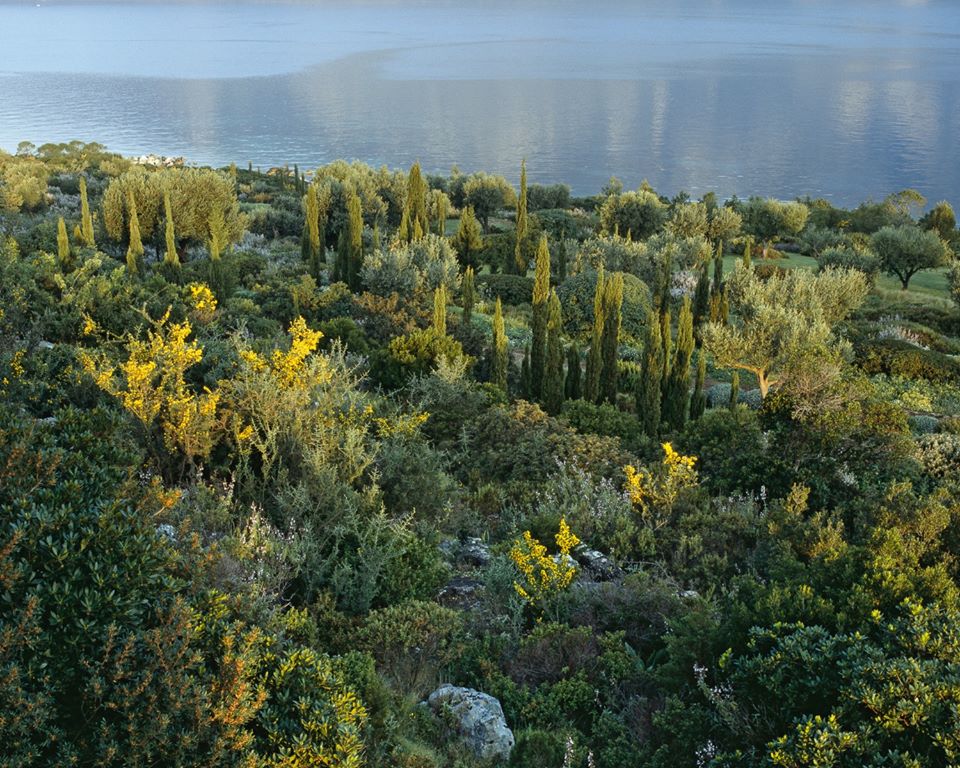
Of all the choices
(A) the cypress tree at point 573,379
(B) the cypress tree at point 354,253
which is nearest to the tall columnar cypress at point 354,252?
(B) the cypress tree at point 354,253

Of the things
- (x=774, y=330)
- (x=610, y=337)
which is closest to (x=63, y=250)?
(x=610, y=337)

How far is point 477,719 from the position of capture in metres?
6.76

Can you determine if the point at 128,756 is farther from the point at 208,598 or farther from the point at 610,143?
the point at 610,143

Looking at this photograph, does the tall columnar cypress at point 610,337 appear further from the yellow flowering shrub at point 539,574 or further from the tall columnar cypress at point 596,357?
the yellow flowering shrub at point 539,574

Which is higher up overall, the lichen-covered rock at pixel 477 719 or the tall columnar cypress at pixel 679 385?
the lichen-covered rock at pixel 477 719

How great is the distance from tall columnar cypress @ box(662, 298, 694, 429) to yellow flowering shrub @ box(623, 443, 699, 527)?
724cm

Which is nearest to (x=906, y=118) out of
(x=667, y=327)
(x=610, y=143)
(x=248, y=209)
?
(x=610, y=143)

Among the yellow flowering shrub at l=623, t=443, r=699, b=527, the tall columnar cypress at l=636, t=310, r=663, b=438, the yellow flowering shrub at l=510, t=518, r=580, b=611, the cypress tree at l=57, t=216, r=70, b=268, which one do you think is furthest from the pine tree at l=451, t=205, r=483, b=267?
the yellow flowering shrub at l=510, t=518, r=580, b=611

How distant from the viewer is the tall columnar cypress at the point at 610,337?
21438 millimetres

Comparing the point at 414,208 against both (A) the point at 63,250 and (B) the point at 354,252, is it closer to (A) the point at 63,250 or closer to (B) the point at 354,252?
(B) the point at 354,252

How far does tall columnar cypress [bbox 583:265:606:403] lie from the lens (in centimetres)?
2092

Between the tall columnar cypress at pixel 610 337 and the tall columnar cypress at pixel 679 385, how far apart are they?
158 centimetres

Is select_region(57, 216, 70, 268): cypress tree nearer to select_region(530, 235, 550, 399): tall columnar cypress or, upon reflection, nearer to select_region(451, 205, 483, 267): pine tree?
select_region(530, 235, 550, 399): tall columnar cypress

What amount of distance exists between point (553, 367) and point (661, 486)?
27.7ft
